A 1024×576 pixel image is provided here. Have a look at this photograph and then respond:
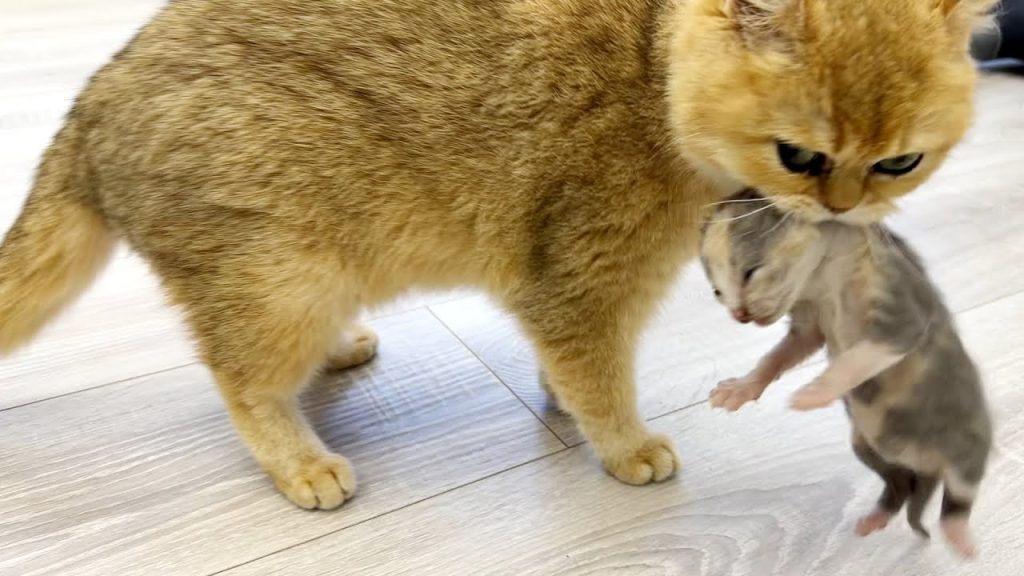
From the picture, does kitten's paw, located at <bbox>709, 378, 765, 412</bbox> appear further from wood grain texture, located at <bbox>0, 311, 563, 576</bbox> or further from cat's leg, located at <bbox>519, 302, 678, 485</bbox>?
wood grain texture, located at <bbox>0, 311, 563, 576</bbox>

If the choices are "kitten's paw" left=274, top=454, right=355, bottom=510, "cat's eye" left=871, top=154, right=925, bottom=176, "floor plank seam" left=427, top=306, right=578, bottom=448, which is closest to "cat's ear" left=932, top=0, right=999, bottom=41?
"cat's eye" left=871, top=154, right=925, bottom=176

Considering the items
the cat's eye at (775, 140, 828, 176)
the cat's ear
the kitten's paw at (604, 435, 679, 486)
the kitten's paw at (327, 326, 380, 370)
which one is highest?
the cat's ear

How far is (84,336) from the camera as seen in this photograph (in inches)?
55.0

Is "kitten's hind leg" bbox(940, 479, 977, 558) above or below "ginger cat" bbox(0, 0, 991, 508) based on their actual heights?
below

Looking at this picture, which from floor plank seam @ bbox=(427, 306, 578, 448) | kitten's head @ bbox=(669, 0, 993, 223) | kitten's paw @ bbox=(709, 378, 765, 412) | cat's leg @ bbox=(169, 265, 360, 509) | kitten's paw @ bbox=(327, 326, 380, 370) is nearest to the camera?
kitten's head @ bbox=(669, 0, 993, 223)

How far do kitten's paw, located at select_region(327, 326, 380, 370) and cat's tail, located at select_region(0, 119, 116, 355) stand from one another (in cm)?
38

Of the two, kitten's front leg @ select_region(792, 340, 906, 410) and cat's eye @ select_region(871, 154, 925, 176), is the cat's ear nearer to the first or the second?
cat's eye @ select_region(871, 154, 925, 176)

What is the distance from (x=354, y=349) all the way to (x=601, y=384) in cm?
45

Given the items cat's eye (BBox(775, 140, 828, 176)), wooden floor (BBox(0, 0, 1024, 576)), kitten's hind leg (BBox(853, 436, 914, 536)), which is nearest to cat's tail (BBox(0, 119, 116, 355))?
wooden floor (BBox(0, 0, 1024, 576))

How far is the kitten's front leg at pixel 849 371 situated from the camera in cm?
82

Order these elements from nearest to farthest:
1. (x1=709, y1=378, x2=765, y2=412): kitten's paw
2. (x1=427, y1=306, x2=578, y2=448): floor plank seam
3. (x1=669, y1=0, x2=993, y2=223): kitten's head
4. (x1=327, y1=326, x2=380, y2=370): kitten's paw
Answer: (x1=669, y1=0, x2=993, y2=223): kitten's head
(x1=709, y1=378, x2=765, y2=412): kitten's paw
(x1=427, y1=306, x2=578, y2=448): floor plank seam
(x1=327, y1=326, x2=380, y2=370): kitten's paw

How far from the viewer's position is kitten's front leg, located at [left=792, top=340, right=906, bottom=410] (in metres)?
0.82

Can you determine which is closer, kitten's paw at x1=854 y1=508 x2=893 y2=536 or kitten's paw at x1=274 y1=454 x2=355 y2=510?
kitten's paw at x1=854 y1=508 x2=893 y2=536

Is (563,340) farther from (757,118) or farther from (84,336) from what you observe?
(84,336)
